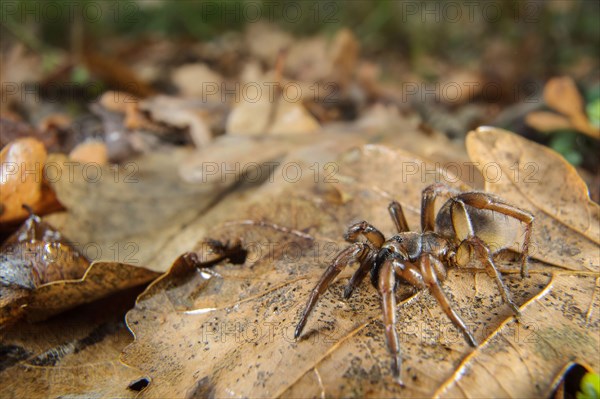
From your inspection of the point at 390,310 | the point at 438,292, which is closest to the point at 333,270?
the point at 390,310

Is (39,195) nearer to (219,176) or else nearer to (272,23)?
(219,176)

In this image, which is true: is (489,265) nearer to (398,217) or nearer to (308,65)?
(398,217)

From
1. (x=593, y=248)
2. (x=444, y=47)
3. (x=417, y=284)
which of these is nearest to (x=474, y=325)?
(x=417, y=284)

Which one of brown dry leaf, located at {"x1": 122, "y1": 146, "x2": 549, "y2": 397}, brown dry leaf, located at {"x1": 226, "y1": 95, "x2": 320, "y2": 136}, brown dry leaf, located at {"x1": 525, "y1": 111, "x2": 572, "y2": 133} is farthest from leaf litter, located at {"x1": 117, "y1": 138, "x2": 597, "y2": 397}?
brown dry leaf, located at {"x1": 525, "y1": 111, "x2": 572, "y2": 133}

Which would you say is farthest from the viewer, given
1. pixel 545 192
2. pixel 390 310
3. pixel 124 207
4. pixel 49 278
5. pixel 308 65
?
pixel 308 65

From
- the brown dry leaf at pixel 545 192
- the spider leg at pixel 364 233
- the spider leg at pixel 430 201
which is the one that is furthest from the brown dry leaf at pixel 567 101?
the spider leg at pixel 364 233

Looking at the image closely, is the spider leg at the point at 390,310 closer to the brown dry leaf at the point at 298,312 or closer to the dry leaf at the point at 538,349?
the brown dry leaf at the point at 298,312
